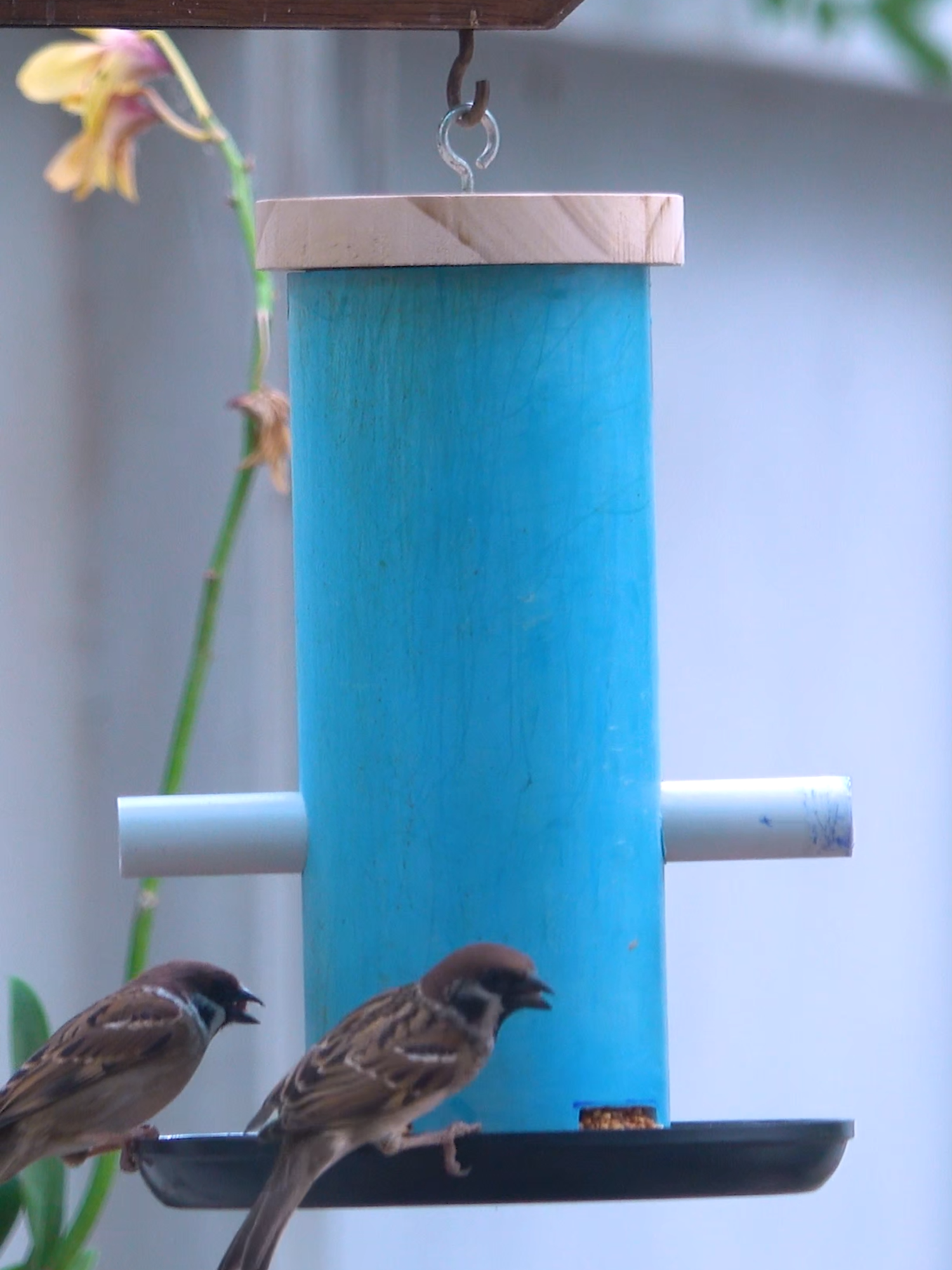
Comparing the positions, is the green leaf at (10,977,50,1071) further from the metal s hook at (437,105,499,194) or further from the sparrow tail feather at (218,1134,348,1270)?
the metal s hook at (437,105,499,194)

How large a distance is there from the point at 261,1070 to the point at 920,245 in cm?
139

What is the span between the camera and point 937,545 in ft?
7.61

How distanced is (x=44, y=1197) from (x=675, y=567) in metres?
1.14

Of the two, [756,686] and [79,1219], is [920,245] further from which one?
[79,1219]

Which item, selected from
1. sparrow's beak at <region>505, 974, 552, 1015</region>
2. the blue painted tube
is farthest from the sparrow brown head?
the blue painted tube

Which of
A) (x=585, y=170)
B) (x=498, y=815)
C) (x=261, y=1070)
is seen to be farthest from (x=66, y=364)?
(x=498, y=815)

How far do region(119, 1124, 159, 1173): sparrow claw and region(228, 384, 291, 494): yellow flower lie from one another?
60cm

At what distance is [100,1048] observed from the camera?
1.05 meters

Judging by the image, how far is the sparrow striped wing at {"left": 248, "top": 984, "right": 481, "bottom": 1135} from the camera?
2.75ft

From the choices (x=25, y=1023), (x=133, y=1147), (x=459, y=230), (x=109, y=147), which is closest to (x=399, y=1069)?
(x=133, y=1147)

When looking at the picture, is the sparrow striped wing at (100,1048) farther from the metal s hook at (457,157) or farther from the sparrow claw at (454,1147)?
the metal s hook at (457,157)

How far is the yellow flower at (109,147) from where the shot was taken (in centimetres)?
138

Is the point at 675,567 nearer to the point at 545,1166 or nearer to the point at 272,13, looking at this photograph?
the point at 272,13

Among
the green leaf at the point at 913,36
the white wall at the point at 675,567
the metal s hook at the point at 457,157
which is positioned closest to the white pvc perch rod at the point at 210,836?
the metal s hook at the point at 457,157
